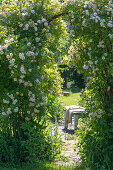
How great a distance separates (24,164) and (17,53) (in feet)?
5.40

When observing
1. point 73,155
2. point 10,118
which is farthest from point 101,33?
point 73,155

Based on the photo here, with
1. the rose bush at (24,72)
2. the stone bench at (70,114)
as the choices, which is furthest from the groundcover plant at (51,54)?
the stone bench at (70,114)

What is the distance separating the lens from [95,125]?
13.1 ft

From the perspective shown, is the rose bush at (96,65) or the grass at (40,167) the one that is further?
the grass at (40,167)

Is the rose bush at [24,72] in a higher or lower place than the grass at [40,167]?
higher

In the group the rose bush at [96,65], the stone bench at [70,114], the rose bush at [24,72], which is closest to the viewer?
the rose bush at [96,65]

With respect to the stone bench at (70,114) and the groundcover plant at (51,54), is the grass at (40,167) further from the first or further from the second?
the stone bench at (70,114)

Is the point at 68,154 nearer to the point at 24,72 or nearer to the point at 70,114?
the point at 24,72

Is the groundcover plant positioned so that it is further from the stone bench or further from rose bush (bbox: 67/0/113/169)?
the stone bench

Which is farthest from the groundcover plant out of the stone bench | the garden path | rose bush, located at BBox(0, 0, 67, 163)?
the stone bench

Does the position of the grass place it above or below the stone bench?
below

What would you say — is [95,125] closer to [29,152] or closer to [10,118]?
[29,152]

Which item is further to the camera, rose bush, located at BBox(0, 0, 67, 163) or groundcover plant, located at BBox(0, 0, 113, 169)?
rose bush, located at BBox(0, 0, 67, 163)

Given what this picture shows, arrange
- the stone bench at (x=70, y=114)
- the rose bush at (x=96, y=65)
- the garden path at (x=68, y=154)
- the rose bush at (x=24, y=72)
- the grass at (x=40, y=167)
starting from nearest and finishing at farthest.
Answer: the rose bush at (x=96, y=65) < the grass at (x=40, y=167) < the rose bush at (x=24, y=72) < the garden path at (x=68, y=154) < the stone bench at (x=70, y=114)
